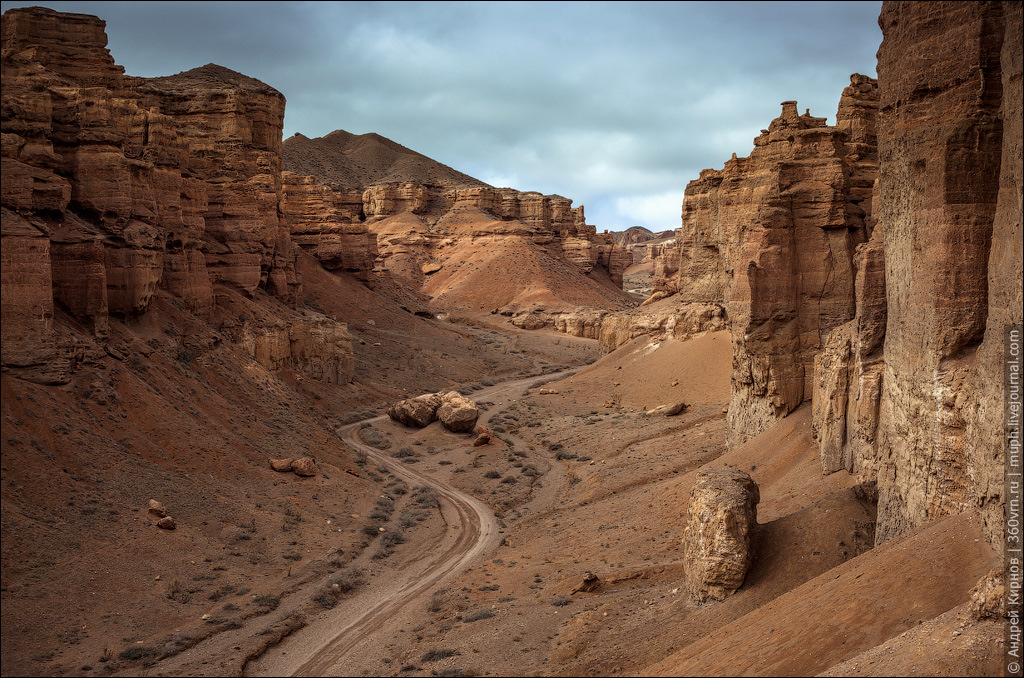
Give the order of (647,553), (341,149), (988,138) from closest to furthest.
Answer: (988,138)
(647,553)
(341,149)

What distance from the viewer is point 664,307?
51.0 meters

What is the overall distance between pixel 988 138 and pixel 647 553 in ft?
38.2

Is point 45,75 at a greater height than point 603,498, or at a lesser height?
Answer: greater

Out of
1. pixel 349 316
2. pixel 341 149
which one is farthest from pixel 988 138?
pixel 341 149

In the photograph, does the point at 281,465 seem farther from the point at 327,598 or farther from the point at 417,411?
the point at 417,411

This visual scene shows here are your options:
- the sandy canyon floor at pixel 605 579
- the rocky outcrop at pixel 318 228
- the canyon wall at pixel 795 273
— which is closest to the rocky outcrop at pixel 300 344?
the sandy canyon floor at pixel 605 579

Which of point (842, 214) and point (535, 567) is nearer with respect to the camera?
point (535, 567)

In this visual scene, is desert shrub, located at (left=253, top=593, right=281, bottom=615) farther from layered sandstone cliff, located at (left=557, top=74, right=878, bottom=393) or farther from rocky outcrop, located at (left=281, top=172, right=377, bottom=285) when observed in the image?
rocky outcrop, located at (left=281, top=172, right=377, bottom=285)

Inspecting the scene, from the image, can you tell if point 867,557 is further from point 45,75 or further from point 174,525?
point 45,75

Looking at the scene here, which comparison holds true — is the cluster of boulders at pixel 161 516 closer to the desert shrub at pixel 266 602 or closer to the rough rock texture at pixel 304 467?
the desert shrub at pixel 266 602

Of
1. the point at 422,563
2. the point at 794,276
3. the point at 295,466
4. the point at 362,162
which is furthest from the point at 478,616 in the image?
the point at 362,162

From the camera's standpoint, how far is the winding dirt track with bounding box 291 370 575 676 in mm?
16141

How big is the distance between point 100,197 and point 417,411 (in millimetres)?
17342

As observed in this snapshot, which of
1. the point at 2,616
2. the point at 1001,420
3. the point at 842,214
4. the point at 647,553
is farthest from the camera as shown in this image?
the point at 842,214
